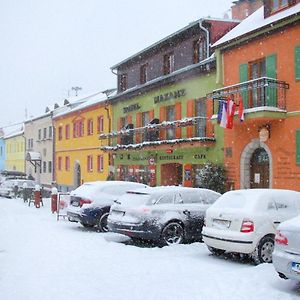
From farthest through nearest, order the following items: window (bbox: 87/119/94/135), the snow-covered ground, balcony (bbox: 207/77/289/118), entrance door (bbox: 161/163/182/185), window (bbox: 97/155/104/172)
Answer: window (bbox: 87/119/94/135)
window (bbox: 97/155/104/172)
entrance door (bbox: 161/163/182/185)
balcony (bbox: 207/77/289/118)
the snow-covered ground

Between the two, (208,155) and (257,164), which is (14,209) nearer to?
(208,155)

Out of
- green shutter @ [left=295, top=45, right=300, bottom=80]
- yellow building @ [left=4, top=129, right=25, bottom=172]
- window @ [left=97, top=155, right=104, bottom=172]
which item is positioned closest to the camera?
green shutter @ [left=295, top=45, right=300, bottom=80]

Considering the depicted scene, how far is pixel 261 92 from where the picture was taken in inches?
704

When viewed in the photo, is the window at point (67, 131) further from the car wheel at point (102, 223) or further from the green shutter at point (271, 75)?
the car wheel at point (102, 223)

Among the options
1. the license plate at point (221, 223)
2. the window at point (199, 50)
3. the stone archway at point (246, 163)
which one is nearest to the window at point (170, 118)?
the window at point (199, 50)

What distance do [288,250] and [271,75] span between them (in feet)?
37.5

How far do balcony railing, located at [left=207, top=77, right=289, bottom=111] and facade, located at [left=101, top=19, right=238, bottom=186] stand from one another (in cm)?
295

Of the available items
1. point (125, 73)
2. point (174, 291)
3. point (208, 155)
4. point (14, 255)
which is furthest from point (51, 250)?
point (125, 73)

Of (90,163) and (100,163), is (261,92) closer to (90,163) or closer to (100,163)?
(100,163)

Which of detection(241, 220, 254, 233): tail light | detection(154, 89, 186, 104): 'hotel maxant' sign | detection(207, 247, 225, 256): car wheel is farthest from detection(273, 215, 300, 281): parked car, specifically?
detection(154, 89, 186, 104): 'hotel maxant' sign

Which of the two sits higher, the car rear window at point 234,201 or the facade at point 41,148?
the facade at point 41,148

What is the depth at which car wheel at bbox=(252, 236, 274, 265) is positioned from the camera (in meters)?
9.87

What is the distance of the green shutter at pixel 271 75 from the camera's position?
1755cm

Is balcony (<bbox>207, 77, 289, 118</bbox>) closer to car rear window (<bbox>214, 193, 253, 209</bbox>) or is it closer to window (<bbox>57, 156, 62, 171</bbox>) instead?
car rear window (<bbox>214, 193, 253, 209</bbox>)
